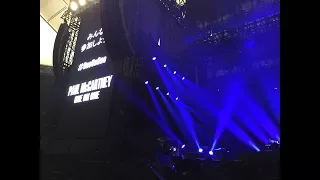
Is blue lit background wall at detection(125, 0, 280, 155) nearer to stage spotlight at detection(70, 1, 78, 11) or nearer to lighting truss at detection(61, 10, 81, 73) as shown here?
lighting truss at detection(61, 10, 81, 73)

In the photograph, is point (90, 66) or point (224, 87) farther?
point (224, 87)

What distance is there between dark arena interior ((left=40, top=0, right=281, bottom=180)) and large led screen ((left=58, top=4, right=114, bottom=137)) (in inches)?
1.1

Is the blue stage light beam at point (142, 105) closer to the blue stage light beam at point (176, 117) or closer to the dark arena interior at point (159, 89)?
the dark arena interior at point (159, 89)

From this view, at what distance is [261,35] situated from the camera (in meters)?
8.02

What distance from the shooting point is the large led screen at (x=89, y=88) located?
24.9ft

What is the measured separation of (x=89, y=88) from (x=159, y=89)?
1.95 m

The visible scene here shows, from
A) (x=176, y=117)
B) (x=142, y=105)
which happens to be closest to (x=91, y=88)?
(x=142, y=105)

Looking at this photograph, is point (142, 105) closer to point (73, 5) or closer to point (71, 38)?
point (71, 38)

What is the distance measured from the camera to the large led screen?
7590mm

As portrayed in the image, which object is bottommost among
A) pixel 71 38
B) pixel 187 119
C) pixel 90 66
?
pixel 187 119

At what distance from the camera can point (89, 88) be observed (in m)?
8.02

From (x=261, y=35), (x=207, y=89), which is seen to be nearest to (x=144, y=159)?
(x=207, y=89)
